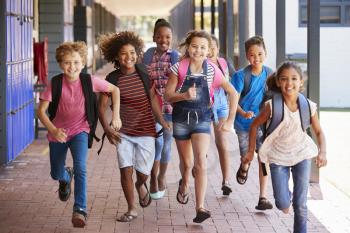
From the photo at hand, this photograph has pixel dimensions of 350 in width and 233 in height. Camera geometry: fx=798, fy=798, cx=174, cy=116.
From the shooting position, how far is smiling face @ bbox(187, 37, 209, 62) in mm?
6105

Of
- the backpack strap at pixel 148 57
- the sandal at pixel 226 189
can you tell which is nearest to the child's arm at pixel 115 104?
the backpack strap at pixel 148 57

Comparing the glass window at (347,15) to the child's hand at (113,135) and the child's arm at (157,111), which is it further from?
the child's hand at (113,135)

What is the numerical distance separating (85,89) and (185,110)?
796mm

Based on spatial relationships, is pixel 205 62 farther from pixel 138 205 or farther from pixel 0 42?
pixel 0 42

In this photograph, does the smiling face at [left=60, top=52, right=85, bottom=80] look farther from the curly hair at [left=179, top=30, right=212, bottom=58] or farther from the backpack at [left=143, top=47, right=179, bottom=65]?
the backpack at [left=143, top=47, right=179, bottom=65]

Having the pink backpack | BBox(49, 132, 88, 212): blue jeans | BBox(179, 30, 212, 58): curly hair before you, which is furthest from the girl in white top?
BBox(49, 132, 88, 212): blue jeans

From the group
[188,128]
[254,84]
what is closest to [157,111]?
[188,128]

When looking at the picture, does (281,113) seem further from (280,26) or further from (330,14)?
(330,14)

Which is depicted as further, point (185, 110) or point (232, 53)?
point (232, 53)

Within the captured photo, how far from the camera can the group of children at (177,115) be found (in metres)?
5.41

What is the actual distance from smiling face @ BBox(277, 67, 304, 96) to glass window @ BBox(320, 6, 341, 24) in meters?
16.3

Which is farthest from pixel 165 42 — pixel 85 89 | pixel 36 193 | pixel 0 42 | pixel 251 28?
pixel 251 28

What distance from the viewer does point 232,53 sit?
15.8m

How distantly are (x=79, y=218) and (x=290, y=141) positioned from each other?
1.70m
